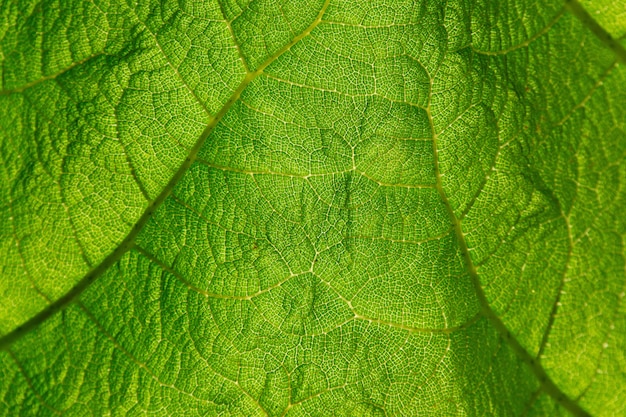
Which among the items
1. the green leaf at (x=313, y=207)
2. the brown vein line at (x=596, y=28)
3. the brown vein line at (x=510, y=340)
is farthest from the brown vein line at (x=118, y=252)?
the brown vein line at (x=596, y=28)

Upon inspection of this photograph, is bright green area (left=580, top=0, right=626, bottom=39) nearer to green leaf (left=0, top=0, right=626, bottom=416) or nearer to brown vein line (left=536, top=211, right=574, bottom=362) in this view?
green leaf (left=0, top=0, right=626, bottom=416)

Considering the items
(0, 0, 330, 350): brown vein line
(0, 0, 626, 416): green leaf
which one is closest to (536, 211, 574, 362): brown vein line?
(0, 0, 626, 416): green leaf

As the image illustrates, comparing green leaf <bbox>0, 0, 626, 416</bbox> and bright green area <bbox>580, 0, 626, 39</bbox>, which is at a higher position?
bright green area <bbox>580, 0, 626, 39</bbox>

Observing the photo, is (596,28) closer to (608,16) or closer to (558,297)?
(608,16)

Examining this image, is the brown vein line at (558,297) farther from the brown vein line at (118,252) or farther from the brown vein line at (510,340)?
the brown vein line at (118,252)

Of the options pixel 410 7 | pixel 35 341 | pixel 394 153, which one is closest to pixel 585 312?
pixel 394 153

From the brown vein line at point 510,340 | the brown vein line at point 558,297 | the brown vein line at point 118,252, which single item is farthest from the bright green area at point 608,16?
the brown vein line at point 118,252

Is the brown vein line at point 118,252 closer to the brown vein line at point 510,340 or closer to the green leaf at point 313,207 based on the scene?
the green leaf at point 313,207

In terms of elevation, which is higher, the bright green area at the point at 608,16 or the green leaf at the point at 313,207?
the bright green area at the point at 608,16

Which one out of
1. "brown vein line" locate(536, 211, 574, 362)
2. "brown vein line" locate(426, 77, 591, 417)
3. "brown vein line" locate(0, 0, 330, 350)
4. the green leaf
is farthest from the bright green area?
"brown vein line" locate(0, 0, 330, 350)
